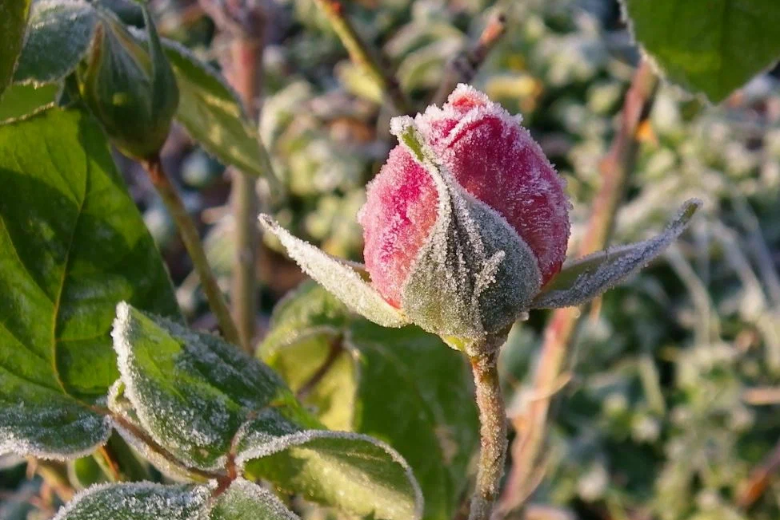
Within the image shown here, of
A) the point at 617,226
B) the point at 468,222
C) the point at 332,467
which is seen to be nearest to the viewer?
the point at 468,222

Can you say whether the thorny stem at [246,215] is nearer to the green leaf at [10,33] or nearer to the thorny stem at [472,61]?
the thorny stem at [472,61]

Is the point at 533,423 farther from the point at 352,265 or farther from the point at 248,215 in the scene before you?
the point at 352,265

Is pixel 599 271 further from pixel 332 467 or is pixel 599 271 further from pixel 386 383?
pixel 386 383

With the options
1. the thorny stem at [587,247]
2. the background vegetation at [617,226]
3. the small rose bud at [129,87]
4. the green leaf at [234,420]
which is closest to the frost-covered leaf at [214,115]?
the small rose bud at [129,87]

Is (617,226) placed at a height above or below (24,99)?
below

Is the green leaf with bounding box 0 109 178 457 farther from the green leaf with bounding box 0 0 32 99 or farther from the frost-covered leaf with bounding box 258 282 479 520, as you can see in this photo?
the frost-covered leaf with bounding box 258 282 479 520

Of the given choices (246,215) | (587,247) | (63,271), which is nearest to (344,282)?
(63,271)
